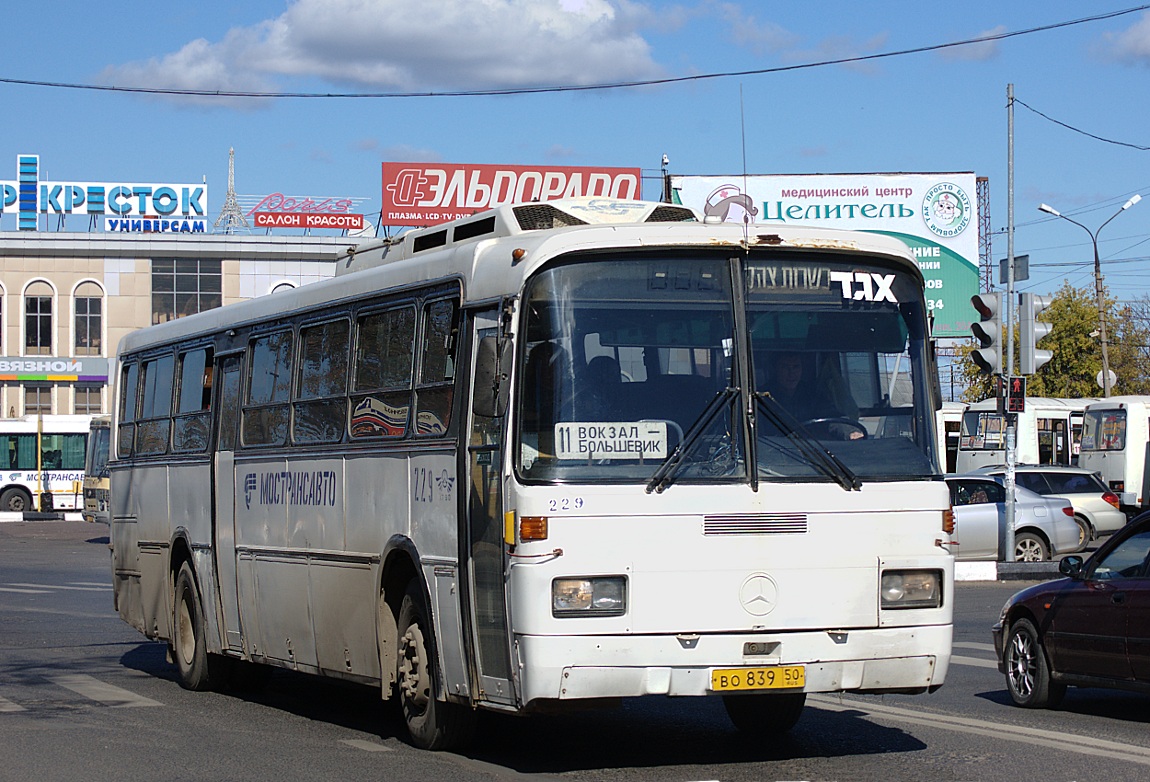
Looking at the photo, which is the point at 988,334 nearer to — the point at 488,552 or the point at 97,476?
the point at 488,552

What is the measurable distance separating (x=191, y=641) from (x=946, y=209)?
3759 centimetres

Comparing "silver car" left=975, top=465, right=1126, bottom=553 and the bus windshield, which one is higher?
the bus windshield

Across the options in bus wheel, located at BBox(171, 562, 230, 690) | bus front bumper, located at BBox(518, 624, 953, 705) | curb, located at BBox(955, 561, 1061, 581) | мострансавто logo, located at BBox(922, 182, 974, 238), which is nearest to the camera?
bus front bumper, located at BBox(518, 624, 953, 705)

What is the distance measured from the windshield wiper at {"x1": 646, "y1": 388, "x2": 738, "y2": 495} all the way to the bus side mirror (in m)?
0.85

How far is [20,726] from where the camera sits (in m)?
10.6

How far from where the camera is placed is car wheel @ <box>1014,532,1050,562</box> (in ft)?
86.1

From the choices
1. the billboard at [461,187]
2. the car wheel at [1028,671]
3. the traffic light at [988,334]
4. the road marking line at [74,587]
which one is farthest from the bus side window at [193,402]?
the billboard at [461,187]

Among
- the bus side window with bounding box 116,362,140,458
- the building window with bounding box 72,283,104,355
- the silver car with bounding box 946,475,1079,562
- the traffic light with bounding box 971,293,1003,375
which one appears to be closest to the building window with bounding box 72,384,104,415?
the building window with bounding box 72,283,104,355

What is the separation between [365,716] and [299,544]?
135 centimetres

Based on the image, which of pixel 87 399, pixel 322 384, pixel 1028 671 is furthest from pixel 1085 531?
pixel 87 399

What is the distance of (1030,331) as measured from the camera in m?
23.9

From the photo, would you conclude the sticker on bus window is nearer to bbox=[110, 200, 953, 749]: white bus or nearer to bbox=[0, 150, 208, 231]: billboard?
bbox=[110, 200, 953, 749]: white bus

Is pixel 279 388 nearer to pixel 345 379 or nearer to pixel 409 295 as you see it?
pixel 345 379

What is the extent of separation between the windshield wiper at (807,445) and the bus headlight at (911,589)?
52cm
